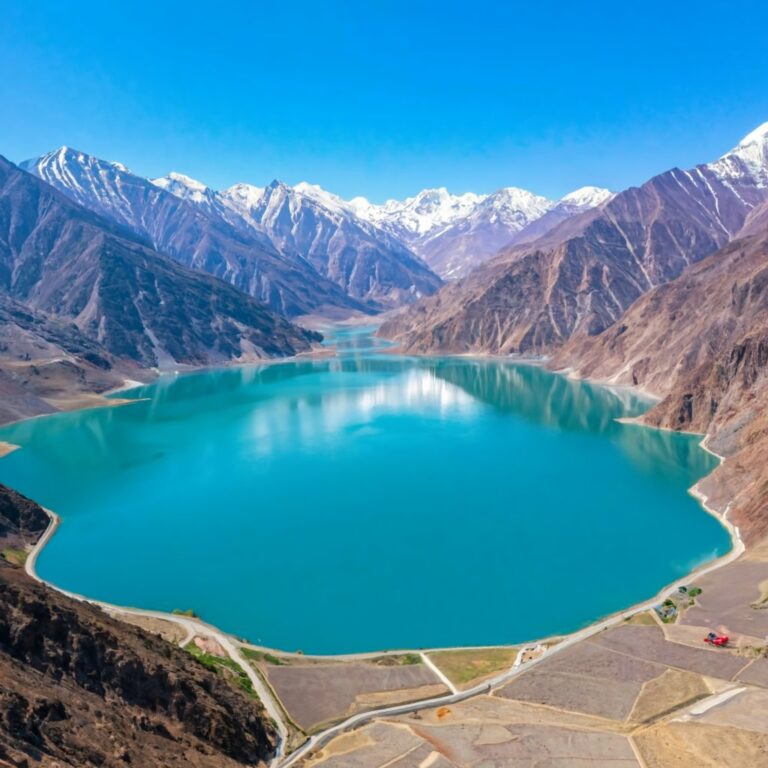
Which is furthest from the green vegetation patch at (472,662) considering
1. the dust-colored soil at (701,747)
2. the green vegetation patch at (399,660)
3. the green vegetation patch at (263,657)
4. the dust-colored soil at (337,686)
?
the dust-colored soil at (701,747)

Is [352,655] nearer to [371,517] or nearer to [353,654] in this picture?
[353,654]

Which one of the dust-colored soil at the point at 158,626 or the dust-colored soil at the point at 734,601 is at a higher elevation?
the dust-colored soil at the point at 158,626

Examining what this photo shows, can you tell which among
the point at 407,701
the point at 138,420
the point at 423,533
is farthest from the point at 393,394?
the point at 407,701

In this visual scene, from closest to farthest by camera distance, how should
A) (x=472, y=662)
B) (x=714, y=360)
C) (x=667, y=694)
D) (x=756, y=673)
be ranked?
(x=667, y=694), (x=756, y=673), (x=472, y=662), (x=714, y=360)

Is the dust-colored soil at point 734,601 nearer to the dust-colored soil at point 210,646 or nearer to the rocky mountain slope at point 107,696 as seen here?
the rocky mountain slope at point 107,696

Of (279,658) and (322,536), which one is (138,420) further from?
(279,658)

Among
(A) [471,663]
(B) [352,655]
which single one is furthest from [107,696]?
(A) [471,663]

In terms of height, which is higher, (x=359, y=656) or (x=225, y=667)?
(x=225, y=667)

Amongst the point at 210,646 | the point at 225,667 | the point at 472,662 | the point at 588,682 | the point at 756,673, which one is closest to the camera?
the point at 756,673
